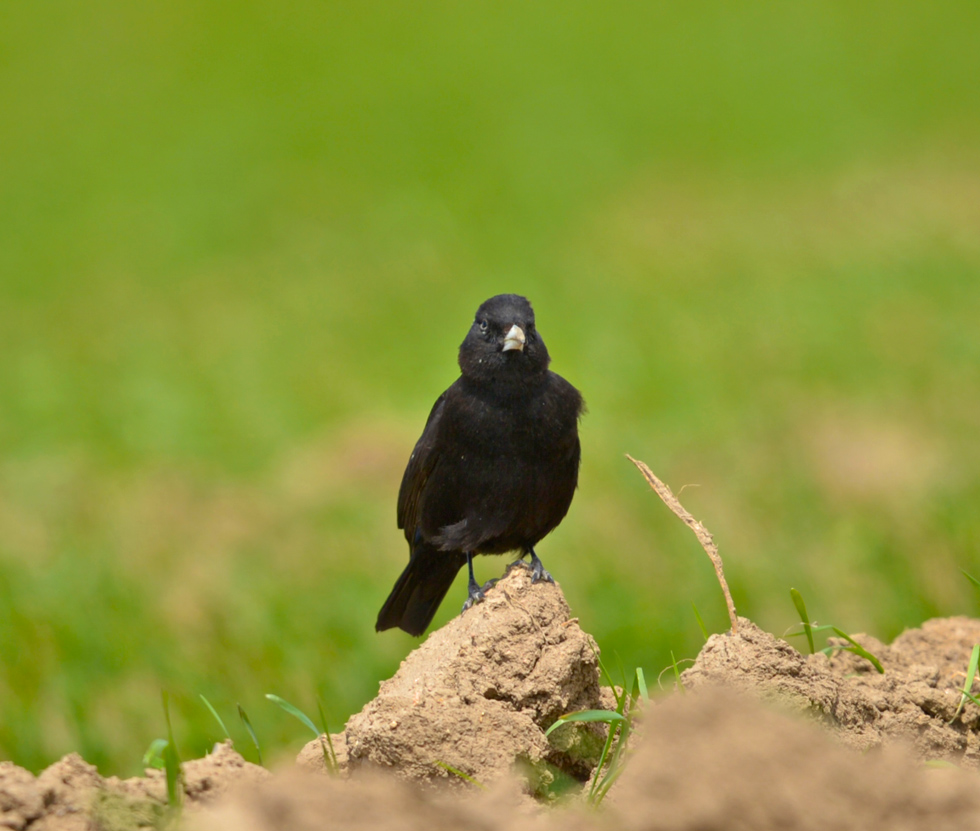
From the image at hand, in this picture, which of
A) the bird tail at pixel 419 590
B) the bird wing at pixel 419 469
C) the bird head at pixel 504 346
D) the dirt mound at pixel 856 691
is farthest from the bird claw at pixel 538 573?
the dirt mound at pixel 856 691

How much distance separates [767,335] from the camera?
37.4ft

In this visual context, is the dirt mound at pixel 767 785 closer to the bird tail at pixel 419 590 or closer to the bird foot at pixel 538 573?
the bird foot at pixel 538 573

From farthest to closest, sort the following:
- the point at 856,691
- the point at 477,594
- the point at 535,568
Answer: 1. the point at 535,568
2. the point at 477,594
3. the point at 856,691

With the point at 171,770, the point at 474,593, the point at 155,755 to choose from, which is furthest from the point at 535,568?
the point at 171,770

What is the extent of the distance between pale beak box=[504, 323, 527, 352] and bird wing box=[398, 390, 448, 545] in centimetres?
37

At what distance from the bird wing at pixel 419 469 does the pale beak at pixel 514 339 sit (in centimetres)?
37

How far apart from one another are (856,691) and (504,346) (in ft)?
5.90

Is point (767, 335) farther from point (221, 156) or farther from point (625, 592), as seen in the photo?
point (221, 156)

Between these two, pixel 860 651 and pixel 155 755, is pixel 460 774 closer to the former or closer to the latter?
pixel 155 755

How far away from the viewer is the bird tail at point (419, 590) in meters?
4.93

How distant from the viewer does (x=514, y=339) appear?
4.51 meters

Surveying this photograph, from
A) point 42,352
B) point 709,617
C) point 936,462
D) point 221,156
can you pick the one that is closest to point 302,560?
point 709,617

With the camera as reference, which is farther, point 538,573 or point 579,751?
point 538,573

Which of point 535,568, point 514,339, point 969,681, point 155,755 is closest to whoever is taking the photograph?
point 155,755
